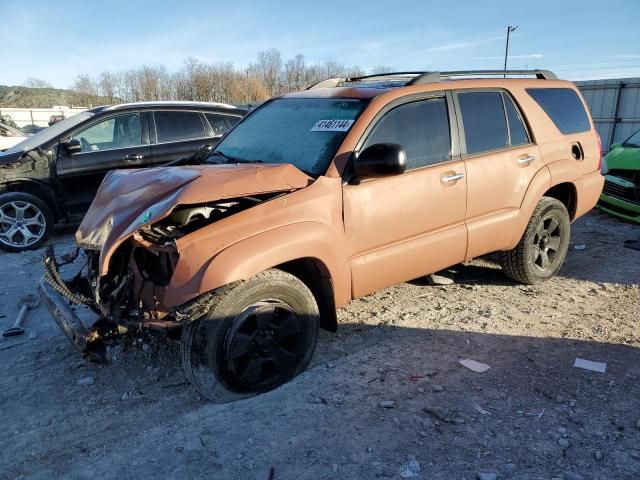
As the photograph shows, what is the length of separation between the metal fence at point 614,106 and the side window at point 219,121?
1119 centimetres

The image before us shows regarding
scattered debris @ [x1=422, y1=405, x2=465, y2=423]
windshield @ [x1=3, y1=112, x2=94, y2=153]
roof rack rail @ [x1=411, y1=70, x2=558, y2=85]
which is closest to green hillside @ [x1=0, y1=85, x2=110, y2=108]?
windshield @ [x1=3, y1=112, x2=94, y2=153]

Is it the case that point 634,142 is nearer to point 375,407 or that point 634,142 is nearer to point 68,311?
point 375,407

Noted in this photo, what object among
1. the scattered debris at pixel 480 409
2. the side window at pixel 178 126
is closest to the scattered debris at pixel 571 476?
the scattered debris at pixel 480 409

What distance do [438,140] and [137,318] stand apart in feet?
8.43

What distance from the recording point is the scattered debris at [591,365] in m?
3.41

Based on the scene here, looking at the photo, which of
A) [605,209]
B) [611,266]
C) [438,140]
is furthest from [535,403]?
[605,209]

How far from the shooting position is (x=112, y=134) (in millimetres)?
7258

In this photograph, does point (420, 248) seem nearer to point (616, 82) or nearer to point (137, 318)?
point (137, 318)

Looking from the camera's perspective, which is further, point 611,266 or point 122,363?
point 611,266

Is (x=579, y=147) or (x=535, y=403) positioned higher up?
(x=579, y=147)

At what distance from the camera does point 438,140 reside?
12.8 feet

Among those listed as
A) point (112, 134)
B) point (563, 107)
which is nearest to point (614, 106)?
point (563, 107)

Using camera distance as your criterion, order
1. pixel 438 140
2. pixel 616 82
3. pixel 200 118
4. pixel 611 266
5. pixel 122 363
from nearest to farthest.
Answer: pixel 122 363
pixel 438 140
pixel 611 266
pixel 200 118
pixel 616 82

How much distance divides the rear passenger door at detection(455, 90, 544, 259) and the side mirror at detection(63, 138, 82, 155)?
524 cm
